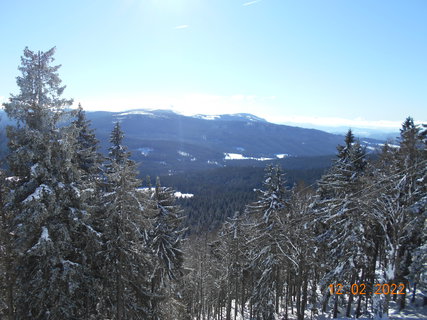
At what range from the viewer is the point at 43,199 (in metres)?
11.6

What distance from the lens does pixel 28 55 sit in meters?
12.4

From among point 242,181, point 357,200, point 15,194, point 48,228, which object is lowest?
point 242,181

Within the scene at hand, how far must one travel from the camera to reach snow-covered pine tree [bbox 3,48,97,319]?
11.5 metres

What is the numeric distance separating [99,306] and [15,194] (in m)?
6.99

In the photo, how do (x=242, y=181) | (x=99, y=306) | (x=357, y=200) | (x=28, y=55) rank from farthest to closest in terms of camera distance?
(x=242, y=181) < (x=99, y=306) < (x=28, y=55) < (x=357, y=200)

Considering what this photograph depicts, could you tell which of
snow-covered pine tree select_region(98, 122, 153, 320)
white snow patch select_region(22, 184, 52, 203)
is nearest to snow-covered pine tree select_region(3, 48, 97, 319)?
white snow patch select_region(22, 184, 52, 203)

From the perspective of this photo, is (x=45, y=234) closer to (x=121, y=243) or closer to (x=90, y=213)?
(x=90, y=213)

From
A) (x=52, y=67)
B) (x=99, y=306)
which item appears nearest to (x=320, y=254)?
(x=99, y=306)

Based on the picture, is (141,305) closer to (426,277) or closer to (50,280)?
(50,280)

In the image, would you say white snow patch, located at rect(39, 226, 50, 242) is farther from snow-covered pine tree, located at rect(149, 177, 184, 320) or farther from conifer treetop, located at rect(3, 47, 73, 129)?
snow-covered pine tree, located at rect(149, 177, 184, 320)

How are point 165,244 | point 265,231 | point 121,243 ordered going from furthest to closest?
point 265,231 → point 165,244 → point 121,243
